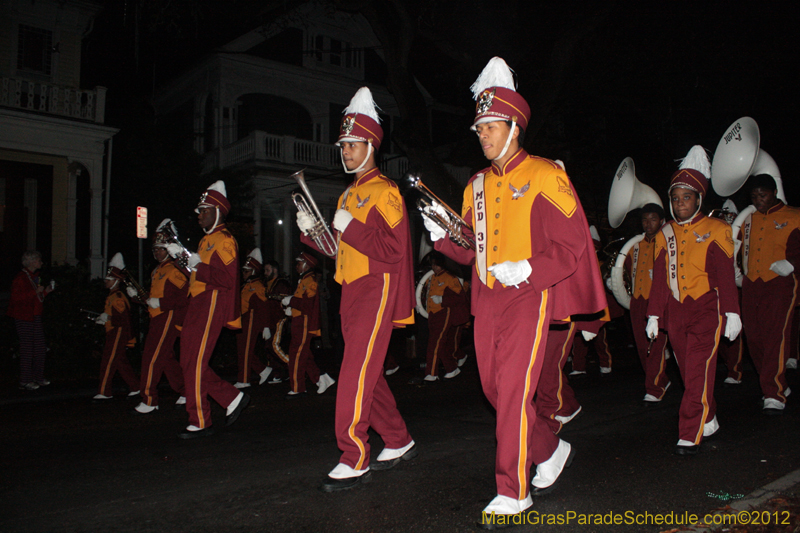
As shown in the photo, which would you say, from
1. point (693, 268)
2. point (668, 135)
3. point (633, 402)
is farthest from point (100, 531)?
point (668, 135)

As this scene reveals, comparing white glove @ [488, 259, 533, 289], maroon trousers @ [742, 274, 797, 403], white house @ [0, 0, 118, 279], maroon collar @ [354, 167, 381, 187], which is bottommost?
maroon trousers @ [742, 274, 797, 403]

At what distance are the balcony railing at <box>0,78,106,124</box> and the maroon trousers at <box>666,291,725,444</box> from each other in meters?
15.6

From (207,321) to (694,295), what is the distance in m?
4.21

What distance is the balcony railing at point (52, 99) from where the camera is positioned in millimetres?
15398

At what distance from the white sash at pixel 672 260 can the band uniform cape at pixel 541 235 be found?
79.3 inches

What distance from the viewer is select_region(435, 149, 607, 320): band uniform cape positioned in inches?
137

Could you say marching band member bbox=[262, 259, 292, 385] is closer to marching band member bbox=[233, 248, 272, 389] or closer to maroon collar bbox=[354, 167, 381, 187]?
marching band member bbox=[233, 248, 272, 389]

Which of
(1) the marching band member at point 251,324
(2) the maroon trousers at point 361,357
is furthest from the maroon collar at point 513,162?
(1) the marching band member at point 251,324

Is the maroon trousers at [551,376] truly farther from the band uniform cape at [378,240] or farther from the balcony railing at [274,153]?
the balcony railing at [274,153]

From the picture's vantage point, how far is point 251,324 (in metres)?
9.93

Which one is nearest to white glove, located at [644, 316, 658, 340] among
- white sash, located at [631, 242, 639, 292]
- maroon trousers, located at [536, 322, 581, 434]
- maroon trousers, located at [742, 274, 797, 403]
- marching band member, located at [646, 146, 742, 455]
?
marching band member, located at [646, 146, 742, 455]

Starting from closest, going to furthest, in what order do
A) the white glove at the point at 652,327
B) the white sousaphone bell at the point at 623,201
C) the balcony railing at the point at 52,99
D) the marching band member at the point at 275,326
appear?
the white glove at the point at 652,327 → the white sousaphone bell at the point at 623,201 → the marching band member at the point at 275,326 → the balcony railing at the point at 52,99

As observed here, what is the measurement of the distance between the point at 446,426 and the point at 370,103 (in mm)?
3144

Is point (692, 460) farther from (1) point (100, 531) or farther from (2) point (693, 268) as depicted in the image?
(1) point (100, 531)
